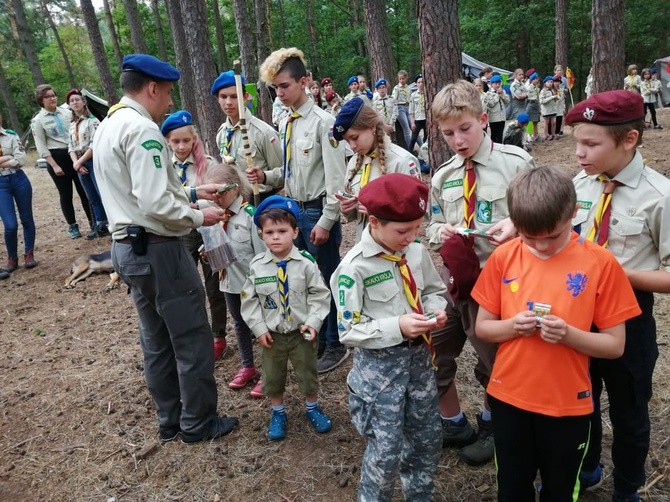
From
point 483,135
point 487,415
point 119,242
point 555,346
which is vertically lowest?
point 487,415

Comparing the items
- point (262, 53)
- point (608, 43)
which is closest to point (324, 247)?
point (608, 43)

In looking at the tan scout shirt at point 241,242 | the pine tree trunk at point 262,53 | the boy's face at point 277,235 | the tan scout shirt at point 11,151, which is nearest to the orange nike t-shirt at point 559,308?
the boy's face at point 277,235

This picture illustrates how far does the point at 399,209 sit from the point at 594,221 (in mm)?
951

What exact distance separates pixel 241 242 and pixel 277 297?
733mm

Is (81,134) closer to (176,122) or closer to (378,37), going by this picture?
(176,122)

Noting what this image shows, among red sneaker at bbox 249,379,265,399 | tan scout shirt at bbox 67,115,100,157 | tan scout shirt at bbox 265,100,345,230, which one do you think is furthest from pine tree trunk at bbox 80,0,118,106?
red sneaker at bbox 249,379,265,399

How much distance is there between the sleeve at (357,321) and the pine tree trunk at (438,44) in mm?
3005

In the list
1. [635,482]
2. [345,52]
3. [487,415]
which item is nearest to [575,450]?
[635,482]

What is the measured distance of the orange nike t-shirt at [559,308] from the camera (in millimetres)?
1902

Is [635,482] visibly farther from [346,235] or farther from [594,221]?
[346,235]

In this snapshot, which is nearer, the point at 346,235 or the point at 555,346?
the point at 555,346

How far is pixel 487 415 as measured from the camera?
9.87 ft

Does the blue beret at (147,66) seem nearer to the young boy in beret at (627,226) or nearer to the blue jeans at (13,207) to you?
the young boy in beret at (627,226)

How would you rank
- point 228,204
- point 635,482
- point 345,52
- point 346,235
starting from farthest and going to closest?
1. point 345,52
2. point 346,235
3. point 228,204
4. point 635,482
